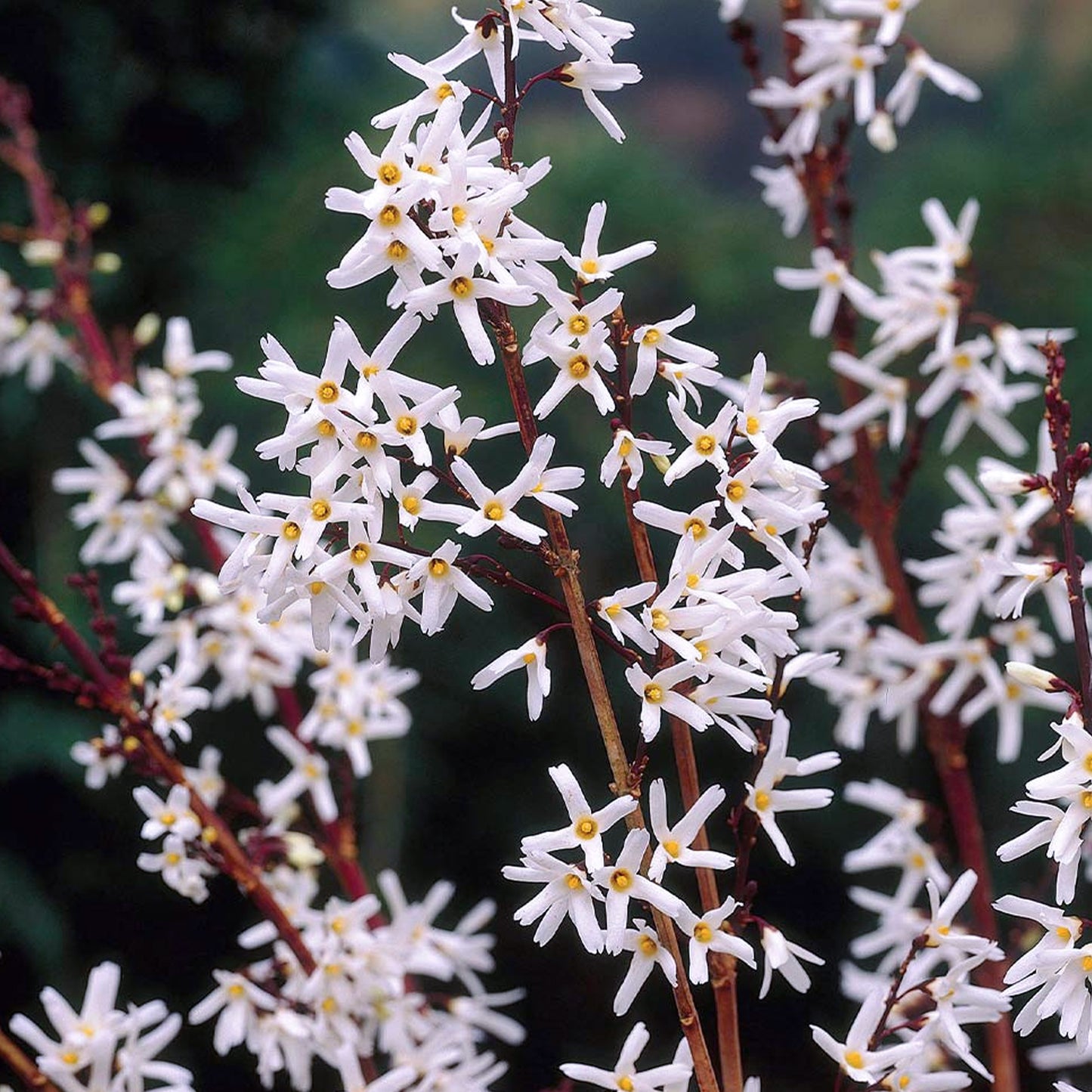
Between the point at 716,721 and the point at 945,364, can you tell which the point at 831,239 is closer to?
the point at 945,364

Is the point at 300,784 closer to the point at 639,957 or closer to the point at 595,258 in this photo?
the point at 639,957

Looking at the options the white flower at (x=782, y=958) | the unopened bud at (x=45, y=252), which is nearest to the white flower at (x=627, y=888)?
the white flower at (x=782, y=958)

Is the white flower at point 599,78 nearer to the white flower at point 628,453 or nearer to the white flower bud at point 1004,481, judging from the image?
the white flower at point 628,453

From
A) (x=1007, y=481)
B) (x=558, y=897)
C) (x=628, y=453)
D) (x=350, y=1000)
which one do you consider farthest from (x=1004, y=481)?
(x=350, y=1000)

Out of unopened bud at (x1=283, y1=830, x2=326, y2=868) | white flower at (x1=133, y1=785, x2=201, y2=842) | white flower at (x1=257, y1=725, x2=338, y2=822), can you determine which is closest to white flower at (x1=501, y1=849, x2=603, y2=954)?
white flower at (x1=133, y1=785, x2=201, y2=842)

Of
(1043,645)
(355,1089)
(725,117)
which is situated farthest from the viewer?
(725,117)

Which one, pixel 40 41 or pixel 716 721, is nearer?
pixel 716 721

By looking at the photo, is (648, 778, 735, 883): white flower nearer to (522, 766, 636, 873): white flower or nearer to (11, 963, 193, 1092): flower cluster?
(522, 766, 636, 873): white flower

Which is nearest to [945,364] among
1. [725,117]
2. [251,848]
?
[251,848]
